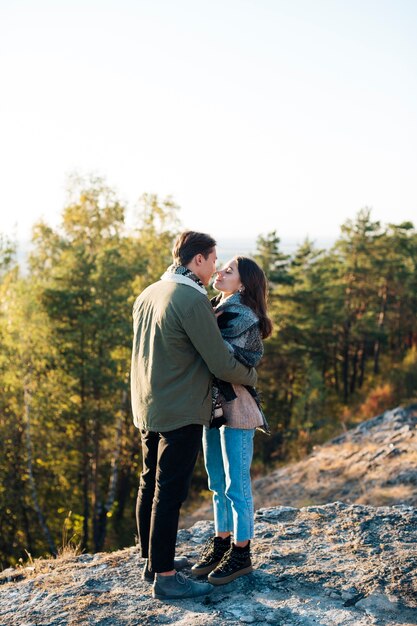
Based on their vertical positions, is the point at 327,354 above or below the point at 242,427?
Result: below

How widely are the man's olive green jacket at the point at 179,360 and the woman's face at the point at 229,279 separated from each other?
375 millimetres

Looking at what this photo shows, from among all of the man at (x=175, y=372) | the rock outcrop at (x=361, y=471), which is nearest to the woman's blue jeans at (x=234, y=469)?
the man at (x=175, y=372)

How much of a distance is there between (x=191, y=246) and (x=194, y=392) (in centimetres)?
87

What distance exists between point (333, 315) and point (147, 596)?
76.9ft

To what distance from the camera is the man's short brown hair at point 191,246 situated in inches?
135

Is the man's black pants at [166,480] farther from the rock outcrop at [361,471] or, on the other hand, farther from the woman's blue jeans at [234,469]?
the rock outcrop at [361,471]

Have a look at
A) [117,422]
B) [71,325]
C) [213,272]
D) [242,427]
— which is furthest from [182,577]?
[117,422]

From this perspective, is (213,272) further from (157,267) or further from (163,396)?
(157,267)

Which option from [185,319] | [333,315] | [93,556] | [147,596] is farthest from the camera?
[333,315]

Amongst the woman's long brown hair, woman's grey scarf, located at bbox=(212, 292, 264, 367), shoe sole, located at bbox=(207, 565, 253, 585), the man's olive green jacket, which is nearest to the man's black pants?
the man's olive green jacket

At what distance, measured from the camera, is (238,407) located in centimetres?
364

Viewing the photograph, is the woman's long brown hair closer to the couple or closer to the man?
the couple

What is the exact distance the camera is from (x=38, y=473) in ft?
56.9

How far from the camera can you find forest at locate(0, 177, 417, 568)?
15.5m
